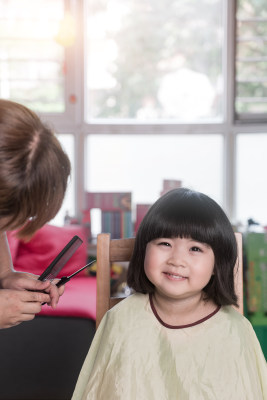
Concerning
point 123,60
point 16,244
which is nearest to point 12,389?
point 16,244

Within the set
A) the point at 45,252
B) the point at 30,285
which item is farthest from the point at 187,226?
the point at 45,252

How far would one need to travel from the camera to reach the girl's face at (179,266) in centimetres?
119

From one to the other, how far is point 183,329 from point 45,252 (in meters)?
1.48

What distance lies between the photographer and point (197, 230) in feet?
3.92

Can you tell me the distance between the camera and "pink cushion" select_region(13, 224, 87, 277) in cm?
259

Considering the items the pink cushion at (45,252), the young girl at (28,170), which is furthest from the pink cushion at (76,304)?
the young girl at (28,170)

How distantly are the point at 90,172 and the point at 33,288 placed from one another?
1.84m

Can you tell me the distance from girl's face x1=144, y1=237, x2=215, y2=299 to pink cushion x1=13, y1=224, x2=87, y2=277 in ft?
4.58

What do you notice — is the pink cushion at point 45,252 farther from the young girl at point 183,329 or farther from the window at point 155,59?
the young girl at point 183,329

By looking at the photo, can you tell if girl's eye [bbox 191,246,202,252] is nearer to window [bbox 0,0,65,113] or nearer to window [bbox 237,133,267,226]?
window [bbox 237,133,267,226]

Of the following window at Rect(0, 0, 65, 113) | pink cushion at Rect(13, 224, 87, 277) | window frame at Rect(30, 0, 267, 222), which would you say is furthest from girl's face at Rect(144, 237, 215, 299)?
window at Rect(0, 0, 65, 113)

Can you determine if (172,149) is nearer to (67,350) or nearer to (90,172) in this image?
(90,172)

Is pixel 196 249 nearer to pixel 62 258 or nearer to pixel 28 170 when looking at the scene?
pixel 62 258

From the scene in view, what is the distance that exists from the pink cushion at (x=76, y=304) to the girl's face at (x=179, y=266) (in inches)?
43.2
